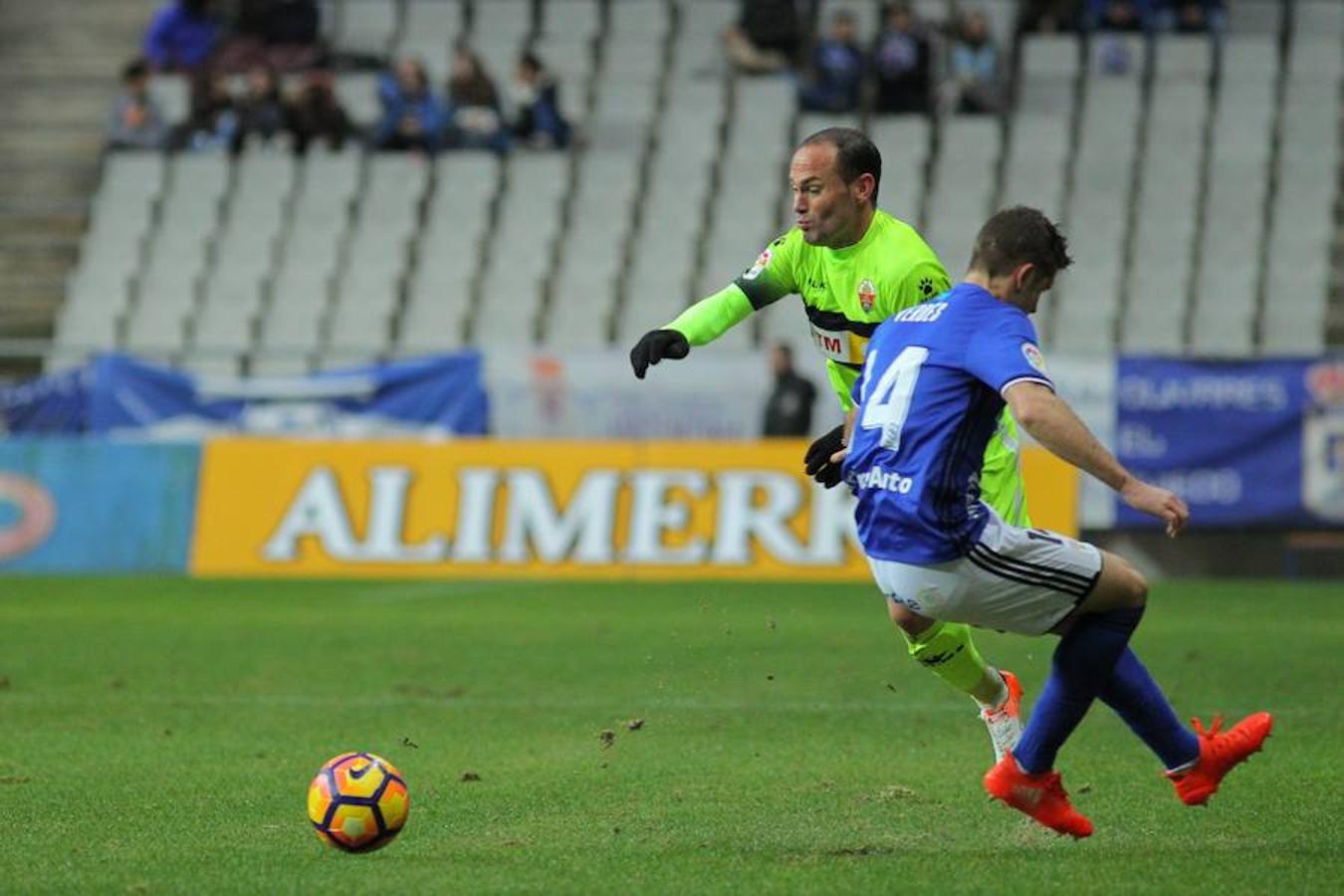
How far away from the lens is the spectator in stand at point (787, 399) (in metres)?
20.8

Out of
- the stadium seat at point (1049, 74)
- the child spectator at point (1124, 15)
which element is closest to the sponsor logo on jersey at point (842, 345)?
the stadium seat at point (1049, 74)

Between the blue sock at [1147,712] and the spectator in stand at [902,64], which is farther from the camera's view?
the spectator in stand at [902,64]

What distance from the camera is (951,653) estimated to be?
27.8 feet

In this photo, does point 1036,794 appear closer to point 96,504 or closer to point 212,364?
point 96,504

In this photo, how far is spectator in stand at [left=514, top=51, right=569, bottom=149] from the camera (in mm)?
26281

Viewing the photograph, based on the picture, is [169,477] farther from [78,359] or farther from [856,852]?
[856,852]

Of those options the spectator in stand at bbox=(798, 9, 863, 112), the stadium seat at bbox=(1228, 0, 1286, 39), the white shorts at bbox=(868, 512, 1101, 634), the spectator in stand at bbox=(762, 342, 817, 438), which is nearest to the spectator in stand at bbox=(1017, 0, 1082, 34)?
the stadium seat at bbox=(1228, 0, 1286, 39)

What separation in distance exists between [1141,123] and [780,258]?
18065mm

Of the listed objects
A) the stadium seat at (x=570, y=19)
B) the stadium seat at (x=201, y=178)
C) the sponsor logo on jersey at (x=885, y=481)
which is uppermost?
the stadium seat at (x=570, y=19)

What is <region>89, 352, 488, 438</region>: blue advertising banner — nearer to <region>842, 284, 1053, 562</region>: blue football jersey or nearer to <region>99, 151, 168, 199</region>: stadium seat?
<region>99, 151, 168, 199</region>: stadium seat

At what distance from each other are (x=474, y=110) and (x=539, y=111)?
2.43 ft

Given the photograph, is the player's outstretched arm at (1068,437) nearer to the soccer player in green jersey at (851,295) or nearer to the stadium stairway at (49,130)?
the soccer player in green jersey at (851,295)

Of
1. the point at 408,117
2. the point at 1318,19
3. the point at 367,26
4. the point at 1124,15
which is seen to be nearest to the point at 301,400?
the point at 408,117

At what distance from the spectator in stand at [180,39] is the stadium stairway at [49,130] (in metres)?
1.69
